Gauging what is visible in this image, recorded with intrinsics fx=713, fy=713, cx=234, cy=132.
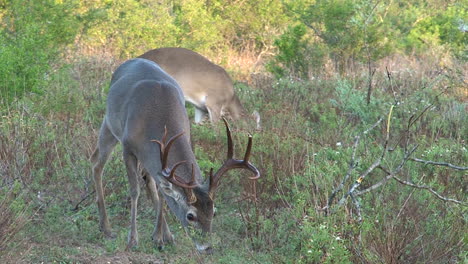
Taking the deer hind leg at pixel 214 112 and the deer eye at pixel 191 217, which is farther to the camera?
the deer hind leg at pixel 214 112

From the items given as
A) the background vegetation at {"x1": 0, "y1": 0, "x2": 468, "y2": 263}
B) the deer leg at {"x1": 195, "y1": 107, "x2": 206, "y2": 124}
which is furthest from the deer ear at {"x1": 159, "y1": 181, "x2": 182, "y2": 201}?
the deer leg at {"x1": 195, "y1": 107, "x2": 206, "y2": 124}

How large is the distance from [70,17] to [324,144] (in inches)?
263

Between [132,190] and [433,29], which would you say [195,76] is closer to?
[132,190]

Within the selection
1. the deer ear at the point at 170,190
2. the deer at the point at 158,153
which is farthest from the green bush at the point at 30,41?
the deer ear at the point at 170,190

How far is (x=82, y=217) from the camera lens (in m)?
7.02

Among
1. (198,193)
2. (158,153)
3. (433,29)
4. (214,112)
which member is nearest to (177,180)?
(198,193)

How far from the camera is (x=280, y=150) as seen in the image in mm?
7910

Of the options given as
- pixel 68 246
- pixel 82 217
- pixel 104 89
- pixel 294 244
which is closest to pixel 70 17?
pixel 104 89

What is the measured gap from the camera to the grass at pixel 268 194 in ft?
17.2

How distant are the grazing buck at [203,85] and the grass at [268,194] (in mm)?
1368

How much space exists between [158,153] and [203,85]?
658 cm

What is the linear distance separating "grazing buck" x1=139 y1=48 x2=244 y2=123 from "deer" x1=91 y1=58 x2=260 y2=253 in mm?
4569

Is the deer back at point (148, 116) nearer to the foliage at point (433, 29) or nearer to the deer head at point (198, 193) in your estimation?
the deer head at point (198, 193)

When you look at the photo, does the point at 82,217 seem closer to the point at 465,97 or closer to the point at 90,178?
the point at 90,178
